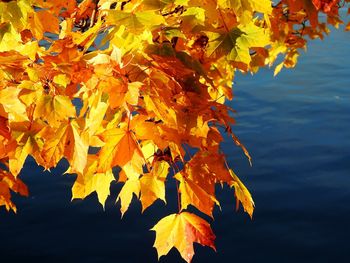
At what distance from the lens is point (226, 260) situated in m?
4.48

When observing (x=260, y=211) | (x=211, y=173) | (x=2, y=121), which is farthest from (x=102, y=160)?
(x=260, y=211)

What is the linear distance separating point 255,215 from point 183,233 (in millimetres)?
3533

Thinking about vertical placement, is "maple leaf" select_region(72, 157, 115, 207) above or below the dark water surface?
above

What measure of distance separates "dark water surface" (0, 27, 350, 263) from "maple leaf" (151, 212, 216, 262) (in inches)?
105

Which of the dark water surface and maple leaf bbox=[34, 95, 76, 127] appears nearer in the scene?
maple leaf bbox=[34, 95, 76, 127]

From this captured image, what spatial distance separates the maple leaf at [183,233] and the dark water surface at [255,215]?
2.67 meters

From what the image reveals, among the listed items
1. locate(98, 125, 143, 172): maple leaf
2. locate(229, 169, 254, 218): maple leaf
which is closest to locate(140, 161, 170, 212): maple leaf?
locate(229, 169, 254, 218): maple leaf

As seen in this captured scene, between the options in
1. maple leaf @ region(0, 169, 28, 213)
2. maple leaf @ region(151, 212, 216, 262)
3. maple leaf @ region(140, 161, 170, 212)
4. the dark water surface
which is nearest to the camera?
maple leaf @ region(151, 212, 216, 262)

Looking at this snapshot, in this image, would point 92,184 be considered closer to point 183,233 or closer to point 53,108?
point 183,233

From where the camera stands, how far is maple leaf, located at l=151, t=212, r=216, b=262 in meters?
A: 1.86

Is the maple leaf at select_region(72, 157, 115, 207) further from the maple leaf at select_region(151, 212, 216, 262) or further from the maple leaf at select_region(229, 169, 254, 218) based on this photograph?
the maple leaf at select_region(229, 169, 254, 218)

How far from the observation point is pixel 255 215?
209 inches

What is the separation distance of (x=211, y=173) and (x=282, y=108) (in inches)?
307

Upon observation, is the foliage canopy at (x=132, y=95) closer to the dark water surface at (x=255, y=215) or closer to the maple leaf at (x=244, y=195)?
the maple leaf at (x=244, y=195)
